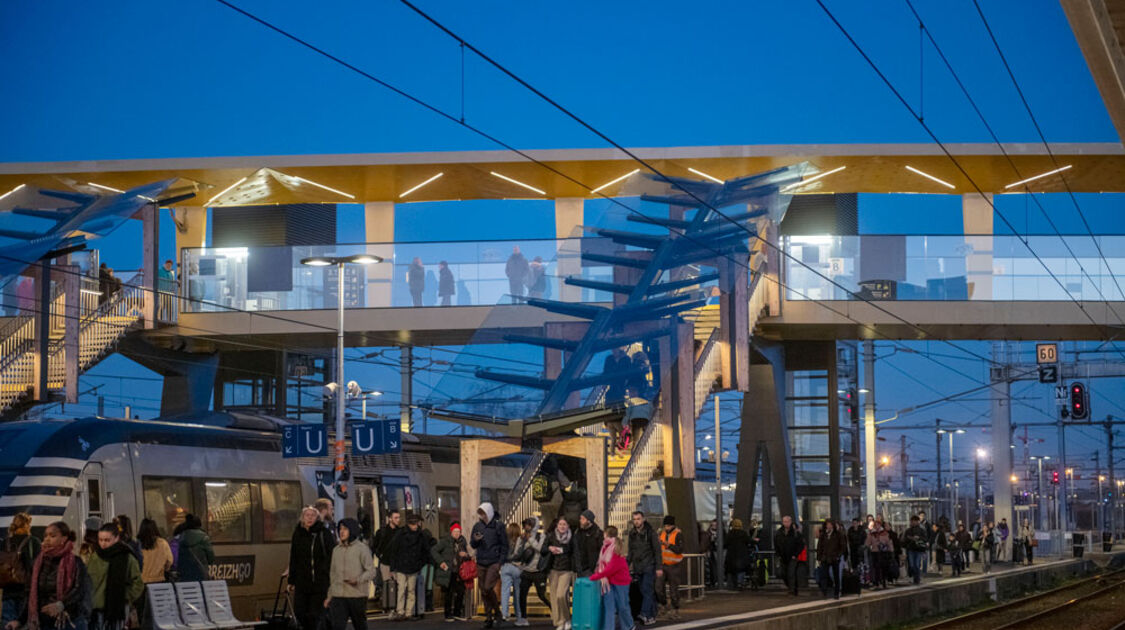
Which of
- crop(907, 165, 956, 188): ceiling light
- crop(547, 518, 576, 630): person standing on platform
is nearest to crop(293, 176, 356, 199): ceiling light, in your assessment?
crop(907, 165, 956, 188): ceiling light

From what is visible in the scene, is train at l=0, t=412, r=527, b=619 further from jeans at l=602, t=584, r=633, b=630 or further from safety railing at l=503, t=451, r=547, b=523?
jeans at l=602, t=584, r=633, b=630

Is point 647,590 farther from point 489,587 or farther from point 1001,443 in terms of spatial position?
point 1001,443

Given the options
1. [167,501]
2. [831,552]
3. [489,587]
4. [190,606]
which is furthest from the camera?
[831,552]

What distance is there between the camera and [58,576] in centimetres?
1450

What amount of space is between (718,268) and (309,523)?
585 inches

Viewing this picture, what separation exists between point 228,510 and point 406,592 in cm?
306

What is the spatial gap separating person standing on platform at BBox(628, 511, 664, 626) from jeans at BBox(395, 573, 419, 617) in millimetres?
4458

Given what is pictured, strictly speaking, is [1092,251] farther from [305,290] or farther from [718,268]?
[305,290]

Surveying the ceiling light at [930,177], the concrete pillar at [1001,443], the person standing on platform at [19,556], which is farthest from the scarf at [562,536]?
the concrete pillar at [1001,443]

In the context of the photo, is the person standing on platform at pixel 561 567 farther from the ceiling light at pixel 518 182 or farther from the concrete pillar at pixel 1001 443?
the concrete pillar at pixel 1001 443

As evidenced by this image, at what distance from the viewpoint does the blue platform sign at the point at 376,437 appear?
24.1 meters

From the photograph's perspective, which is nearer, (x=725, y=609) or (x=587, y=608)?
(x=587, y=608)

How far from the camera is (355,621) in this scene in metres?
15.8

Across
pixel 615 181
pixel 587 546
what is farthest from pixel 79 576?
pixel 615 181
